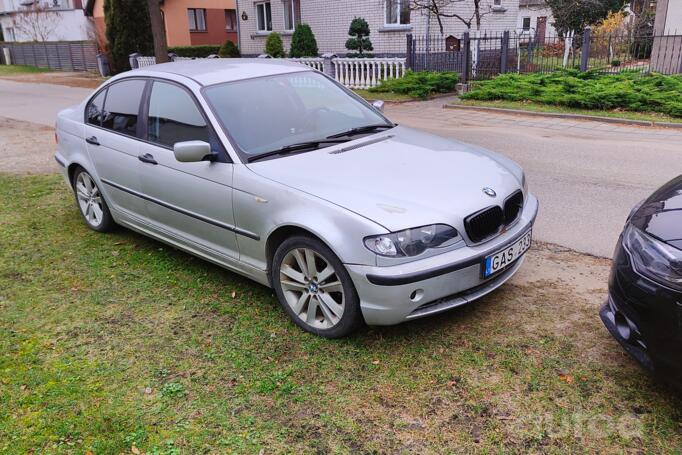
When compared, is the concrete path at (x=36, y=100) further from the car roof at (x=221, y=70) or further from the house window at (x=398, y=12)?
the house window at (x=398, y=12)

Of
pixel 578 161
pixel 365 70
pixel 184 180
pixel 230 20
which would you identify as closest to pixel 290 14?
pixel 365 70

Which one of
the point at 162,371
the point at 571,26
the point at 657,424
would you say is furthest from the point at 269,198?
the point at 571,26

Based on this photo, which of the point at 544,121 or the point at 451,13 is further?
the point at 451,13

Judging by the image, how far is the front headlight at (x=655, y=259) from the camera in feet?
9.05

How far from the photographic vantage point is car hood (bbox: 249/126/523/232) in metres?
3.53

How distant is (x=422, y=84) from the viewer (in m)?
16.2

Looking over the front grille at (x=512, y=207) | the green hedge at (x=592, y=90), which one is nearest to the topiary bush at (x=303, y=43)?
the green hedge at (x=592, y=90)

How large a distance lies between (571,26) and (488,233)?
35.7 m

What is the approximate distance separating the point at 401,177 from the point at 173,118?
6.44ft

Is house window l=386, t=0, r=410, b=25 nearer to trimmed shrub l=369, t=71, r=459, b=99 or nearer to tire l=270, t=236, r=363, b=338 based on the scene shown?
trimmed shrub l=369, t=71, r=459, b=99

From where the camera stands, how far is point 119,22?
88.1 ft

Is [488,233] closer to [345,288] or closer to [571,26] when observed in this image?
[345,288]

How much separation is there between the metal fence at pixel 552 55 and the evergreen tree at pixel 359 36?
12.4 ft

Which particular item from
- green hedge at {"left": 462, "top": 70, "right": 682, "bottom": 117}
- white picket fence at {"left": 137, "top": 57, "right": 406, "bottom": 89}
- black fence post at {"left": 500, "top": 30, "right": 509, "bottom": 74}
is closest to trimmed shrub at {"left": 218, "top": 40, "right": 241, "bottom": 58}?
white picket fence at {"left": 137, "top": 57, "right": 406, "bottom": 89}
